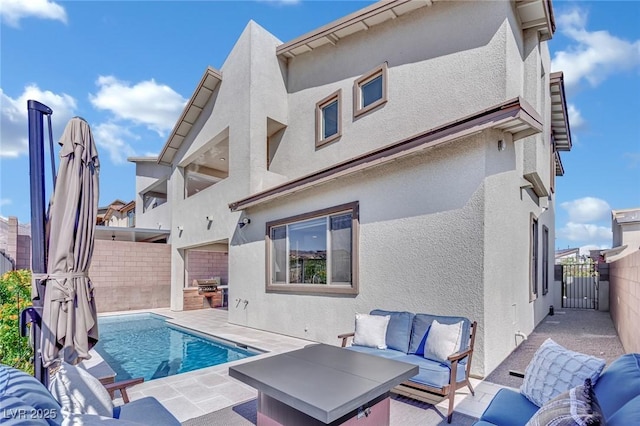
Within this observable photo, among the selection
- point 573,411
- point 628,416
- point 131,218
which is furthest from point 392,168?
point 131,218

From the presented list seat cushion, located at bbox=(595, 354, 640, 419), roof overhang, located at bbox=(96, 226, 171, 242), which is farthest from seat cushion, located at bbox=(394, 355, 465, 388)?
roof overhang, located at bbox=(96, 226, 171, 242)

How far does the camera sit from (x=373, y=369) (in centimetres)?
367

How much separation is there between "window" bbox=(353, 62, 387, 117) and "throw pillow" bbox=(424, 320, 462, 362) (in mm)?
5317

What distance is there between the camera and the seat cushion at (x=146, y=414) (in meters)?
2.87

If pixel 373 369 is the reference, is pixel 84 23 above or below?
above

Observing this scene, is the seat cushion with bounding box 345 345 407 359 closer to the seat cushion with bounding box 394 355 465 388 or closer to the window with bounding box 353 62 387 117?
the seat cushion with bounding box 394 355 465 388

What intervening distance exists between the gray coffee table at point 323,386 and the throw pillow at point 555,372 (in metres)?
1.12

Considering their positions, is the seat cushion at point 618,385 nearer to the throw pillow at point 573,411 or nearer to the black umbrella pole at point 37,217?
the throw pillow at point 573,411

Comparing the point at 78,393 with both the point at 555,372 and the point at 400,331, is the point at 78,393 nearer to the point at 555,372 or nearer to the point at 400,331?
the point at 555,372

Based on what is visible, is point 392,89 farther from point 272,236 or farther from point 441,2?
point 272,236

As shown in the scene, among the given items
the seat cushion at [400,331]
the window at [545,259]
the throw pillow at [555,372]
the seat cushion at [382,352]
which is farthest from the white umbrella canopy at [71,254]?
the window at [545,259]

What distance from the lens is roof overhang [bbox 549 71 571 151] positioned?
8.95 m

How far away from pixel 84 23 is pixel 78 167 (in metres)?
7.26

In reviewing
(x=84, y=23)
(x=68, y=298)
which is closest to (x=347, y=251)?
(x=68, y=298)
